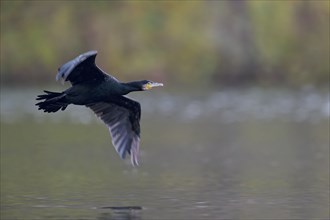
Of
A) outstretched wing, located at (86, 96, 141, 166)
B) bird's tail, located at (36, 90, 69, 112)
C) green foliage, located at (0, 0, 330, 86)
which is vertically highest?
green foliage, located at (0, 0, 330, 86)

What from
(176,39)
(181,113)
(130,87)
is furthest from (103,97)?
(176,39)

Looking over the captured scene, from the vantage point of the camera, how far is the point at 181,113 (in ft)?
108

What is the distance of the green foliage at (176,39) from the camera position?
4688cm

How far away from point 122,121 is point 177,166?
4.13m

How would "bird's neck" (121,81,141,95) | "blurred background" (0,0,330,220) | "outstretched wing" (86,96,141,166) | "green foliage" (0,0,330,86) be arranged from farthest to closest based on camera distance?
"green foliage" (0,0,330,86), "blurred background" (0,0,330,220), "outstretched wing" (86,96,141,166), "bird's neck" (121,81,141,95)

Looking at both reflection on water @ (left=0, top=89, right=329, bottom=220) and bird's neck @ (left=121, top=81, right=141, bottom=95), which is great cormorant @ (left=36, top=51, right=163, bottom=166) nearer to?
bird's neck @ (left=121, top=81, right=141, bottom=95)

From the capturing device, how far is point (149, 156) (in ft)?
71.3

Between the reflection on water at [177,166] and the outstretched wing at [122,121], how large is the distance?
30.5 inches

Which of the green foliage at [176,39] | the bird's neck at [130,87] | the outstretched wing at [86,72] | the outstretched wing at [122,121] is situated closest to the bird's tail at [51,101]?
the outstretched wing at [86,72]

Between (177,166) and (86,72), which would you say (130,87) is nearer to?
(86,72)

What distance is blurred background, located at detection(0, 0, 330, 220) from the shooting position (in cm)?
1633

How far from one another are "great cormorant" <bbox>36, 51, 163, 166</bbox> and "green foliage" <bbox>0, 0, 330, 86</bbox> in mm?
29612

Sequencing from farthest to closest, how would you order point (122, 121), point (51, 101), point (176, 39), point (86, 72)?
point (176, 39) → point (122, 121) → point (86, 72) → point (51, 101)

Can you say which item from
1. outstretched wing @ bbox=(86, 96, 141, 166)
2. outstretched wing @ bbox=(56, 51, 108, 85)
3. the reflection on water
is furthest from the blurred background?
outstretched wing @ bbox=(56, 51, 108, 85)
